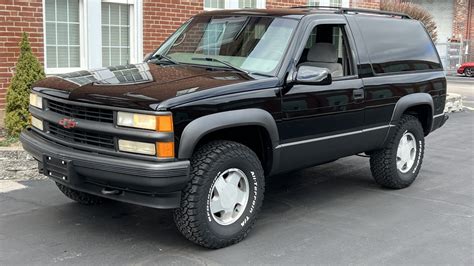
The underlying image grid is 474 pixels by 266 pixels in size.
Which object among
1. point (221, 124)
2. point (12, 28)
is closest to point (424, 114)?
point (221, 124)

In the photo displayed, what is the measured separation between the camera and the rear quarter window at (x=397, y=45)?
6031 millimetres

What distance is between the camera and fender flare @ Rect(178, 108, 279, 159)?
4109 mm

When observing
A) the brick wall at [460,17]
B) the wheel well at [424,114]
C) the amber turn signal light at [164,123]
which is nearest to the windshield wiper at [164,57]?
the amber turn signal light at [164,123]

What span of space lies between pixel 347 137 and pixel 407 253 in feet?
4.75

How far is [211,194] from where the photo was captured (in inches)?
173

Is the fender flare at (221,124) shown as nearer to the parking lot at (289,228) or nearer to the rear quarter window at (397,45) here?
the parking lot at (289,228)

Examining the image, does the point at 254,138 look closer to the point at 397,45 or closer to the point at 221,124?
the point at 221,124

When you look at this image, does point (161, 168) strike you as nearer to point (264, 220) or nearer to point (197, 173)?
point (197, 173)

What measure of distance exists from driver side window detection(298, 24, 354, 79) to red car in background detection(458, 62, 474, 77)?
2425 cm

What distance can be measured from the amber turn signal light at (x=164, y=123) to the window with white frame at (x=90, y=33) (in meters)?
5.16

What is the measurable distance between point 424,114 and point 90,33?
16.9ft

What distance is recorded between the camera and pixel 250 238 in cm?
479

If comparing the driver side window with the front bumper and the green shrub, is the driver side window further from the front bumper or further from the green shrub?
the green shrub

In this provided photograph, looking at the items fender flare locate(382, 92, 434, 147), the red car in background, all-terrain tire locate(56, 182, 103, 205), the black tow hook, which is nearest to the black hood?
the black tow hook
